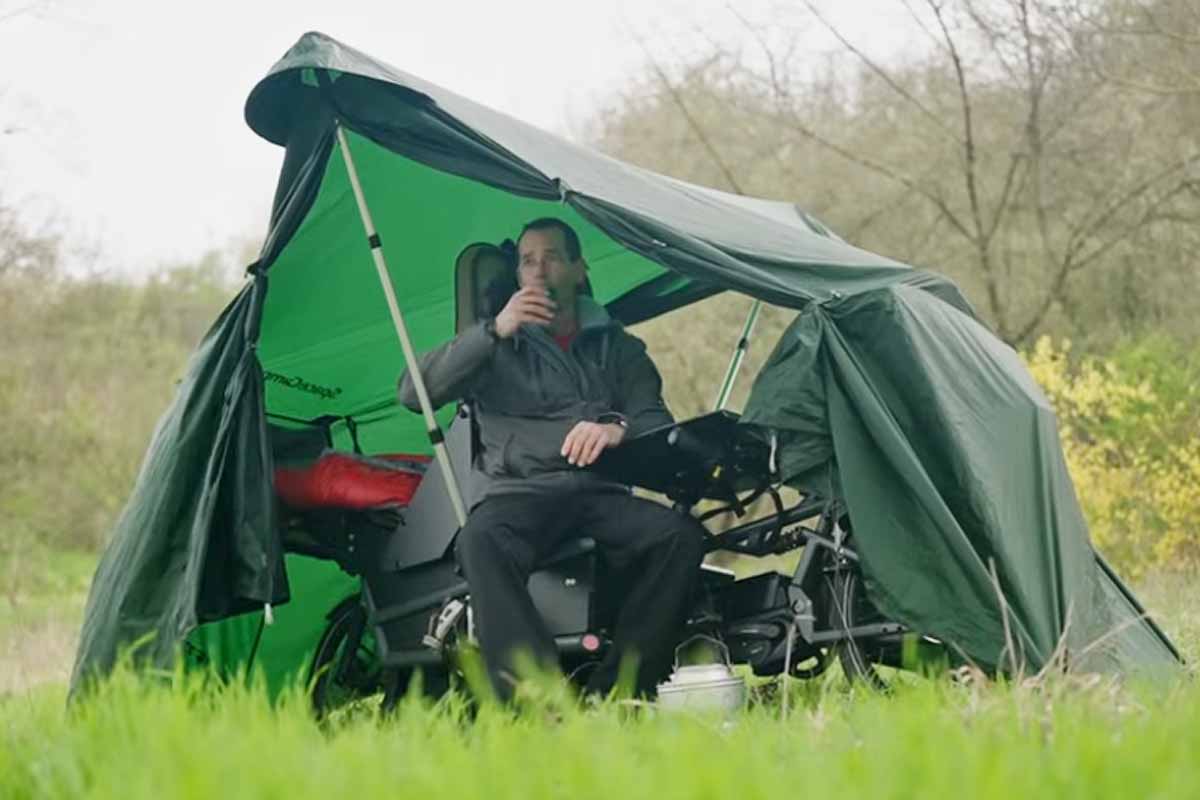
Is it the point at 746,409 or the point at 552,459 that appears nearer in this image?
the point at 746,409

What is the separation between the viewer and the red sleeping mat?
5.25 metres

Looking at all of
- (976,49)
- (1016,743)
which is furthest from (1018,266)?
(1016,743)

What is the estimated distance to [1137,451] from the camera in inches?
467

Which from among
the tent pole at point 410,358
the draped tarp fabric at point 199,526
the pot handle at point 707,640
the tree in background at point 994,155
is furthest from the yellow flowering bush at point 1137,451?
the draped tarp fabric at point 199,526

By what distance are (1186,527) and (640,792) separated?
9923 millimetres

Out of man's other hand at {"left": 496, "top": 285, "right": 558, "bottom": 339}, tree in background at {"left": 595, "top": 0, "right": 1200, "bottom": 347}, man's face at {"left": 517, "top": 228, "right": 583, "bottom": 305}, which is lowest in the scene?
man's other hand at {"left": 496, "top": 285, "right": 558, "bottom": 339}

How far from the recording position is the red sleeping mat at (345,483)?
5.25m

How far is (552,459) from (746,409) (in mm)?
660

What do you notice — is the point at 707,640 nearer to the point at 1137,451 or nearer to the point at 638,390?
Result: the point at 638,390

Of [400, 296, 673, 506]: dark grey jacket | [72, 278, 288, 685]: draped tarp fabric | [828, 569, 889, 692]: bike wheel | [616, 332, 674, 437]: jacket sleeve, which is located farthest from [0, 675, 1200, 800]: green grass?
[616, 332, 674, 437]: jacket sleeve

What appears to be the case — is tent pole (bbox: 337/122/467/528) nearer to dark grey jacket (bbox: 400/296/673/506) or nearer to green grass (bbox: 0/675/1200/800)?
dark grey jacket (bbox: 400/296/673/506)

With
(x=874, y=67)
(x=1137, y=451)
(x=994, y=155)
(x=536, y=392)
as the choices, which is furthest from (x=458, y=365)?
(x=994, y=155)

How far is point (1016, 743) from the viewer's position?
272cm

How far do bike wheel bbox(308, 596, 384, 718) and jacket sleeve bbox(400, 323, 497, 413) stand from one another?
3.34 feet
